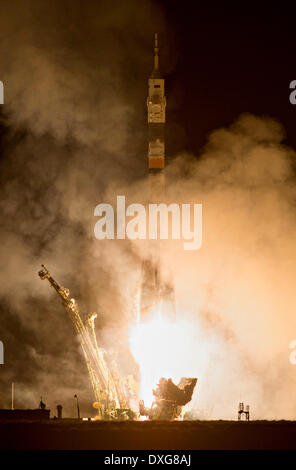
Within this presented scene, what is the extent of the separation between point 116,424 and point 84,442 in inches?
122

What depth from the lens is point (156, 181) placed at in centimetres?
7681

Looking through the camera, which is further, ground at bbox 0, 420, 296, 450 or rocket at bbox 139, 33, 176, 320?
rocket at bbox 139, 33, 176, 320

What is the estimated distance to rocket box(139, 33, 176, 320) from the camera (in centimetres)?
7575

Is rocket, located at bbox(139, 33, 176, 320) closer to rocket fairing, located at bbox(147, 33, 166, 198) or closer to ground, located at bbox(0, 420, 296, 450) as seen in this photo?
rocket fairing, located at bbox(147, 33, 166, 198)

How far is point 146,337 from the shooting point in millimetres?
77312

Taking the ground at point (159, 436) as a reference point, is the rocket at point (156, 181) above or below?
above

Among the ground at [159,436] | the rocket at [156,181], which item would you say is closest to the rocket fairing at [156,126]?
the rocket at [156,181]

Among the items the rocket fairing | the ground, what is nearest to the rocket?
the rocket fairing

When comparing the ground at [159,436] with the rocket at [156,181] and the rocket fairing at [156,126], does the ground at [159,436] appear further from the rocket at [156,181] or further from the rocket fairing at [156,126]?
the rocket fairing at [156,126]

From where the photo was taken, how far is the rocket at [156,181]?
75.8 meters
